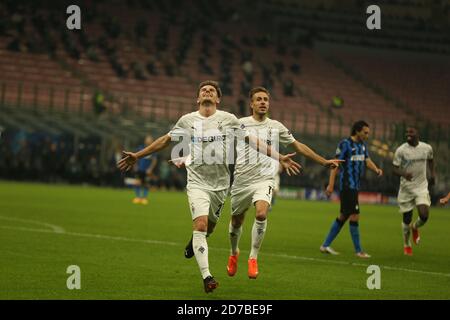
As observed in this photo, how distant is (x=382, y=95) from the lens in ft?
182

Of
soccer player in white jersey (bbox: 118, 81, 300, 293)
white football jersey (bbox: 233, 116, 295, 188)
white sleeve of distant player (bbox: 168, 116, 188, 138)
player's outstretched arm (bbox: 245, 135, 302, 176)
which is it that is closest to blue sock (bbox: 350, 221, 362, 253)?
white football jersey (bbox: 233, 116, 295, 188)

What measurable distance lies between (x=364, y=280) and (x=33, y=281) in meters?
4.38

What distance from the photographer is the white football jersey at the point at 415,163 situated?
715 inches

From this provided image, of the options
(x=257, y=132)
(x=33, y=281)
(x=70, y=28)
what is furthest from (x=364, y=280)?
(x=70, y=28)

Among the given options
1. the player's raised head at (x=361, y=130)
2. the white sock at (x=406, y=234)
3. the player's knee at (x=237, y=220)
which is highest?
the player's raised head at (x=361, y=130)

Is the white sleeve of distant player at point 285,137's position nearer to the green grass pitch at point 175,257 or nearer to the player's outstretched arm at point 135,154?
the green grass pitch at point 175,257

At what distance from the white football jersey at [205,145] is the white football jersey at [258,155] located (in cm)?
128

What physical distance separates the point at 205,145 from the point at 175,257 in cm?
400

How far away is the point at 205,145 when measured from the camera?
469 inches

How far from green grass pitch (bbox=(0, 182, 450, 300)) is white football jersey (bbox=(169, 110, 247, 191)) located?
1.31 metres

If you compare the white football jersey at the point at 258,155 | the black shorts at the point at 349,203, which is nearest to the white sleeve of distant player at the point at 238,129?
the white football jersey at the point at 258,155

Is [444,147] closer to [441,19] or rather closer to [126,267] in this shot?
[441,19]


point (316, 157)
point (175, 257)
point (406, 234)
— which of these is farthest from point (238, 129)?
point (406, 234)

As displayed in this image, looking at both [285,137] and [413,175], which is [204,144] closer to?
[285,137]
